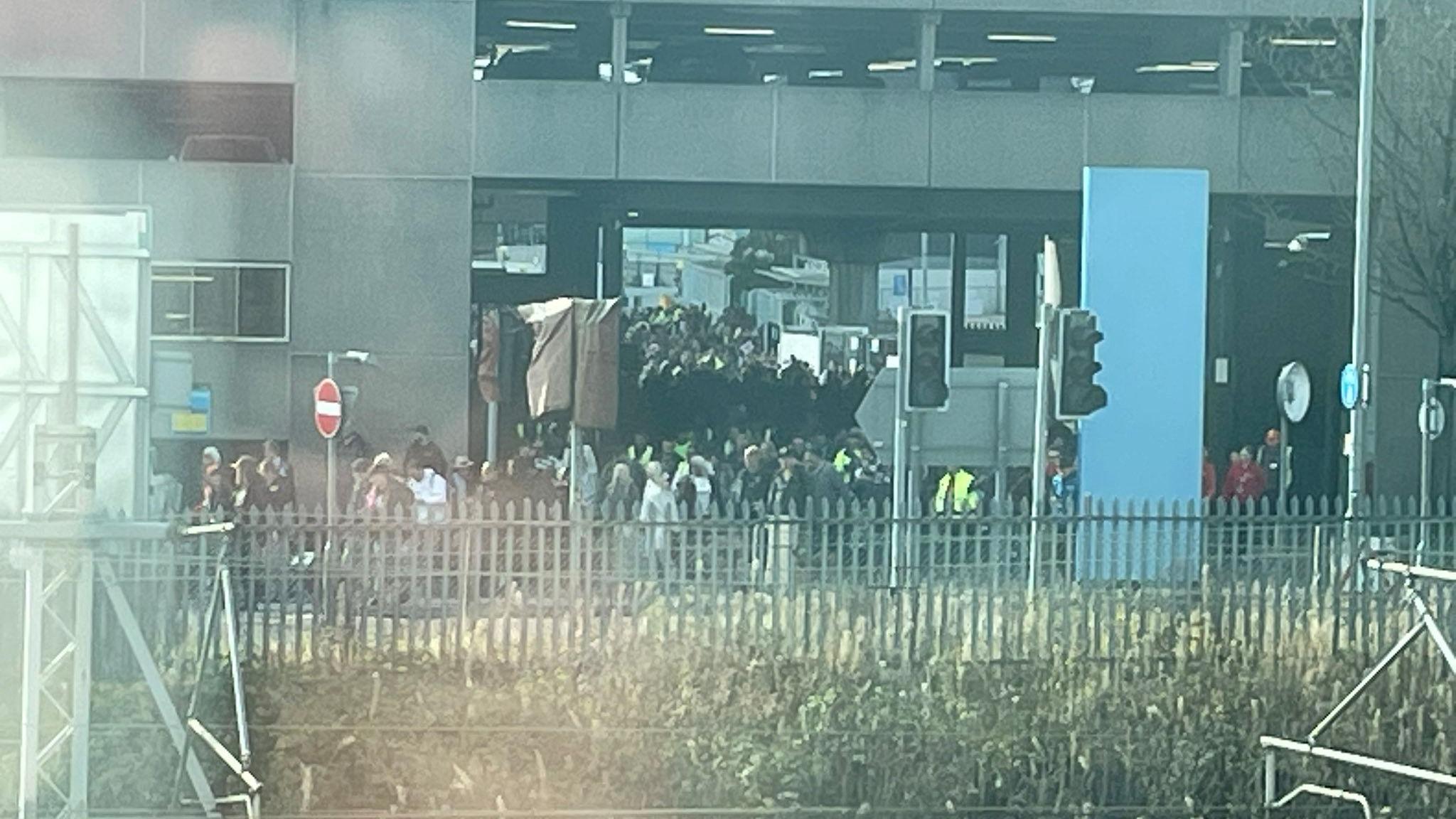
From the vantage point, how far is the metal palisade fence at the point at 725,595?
50.4ft

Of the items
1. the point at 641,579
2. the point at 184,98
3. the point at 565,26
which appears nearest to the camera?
the point at 641,579

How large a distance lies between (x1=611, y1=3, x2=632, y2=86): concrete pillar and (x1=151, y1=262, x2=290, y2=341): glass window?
5.91 m

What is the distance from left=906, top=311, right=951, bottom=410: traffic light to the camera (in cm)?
2025

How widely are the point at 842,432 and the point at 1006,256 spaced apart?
1022 cm

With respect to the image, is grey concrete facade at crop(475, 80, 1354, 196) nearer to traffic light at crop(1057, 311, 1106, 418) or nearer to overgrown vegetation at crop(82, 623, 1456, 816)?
traffic light at crop(1057, 311, 1106, 418)

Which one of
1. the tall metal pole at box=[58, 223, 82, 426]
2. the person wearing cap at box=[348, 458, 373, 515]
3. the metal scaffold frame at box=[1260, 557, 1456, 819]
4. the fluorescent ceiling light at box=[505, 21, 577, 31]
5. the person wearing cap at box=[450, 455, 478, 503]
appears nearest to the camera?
the tall metal pole at box=[58, 223, 82, 426]

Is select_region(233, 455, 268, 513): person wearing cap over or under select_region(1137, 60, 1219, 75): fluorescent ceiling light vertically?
under

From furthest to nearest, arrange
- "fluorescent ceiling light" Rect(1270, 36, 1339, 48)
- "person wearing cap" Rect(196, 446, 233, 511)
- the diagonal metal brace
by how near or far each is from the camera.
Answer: "fluorescent ceiling light" Rect(1270, 36, 1339, 48)
"person wearing cap" Rect(196, 446, 233, 511)
the diagonal metal brace

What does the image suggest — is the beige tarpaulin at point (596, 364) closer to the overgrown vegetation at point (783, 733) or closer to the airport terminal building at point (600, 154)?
the overgrown vegetation at point (783, 733)

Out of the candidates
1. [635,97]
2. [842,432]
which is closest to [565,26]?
[635,97]

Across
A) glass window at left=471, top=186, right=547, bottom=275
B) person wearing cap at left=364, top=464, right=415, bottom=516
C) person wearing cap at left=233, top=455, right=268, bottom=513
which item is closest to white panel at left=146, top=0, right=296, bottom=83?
glass window at left=471, top=186, right=547, bottom=275

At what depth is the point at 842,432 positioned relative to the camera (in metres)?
36.6

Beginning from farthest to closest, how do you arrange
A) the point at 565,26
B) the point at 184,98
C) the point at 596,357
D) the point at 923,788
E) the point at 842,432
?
the point at 565,26, the point at 184,98, the point at 842,432, the point at 596,357, the point at 923,788

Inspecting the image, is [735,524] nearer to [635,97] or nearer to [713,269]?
[635,97]
